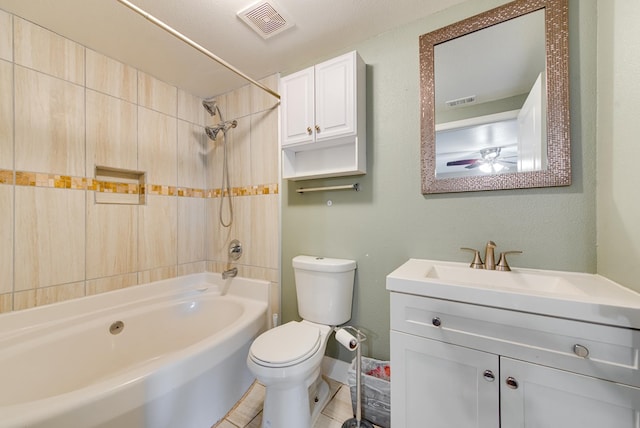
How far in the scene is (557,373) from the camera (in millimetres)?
771

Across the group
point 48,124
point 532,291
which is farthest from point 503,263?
point 48,124

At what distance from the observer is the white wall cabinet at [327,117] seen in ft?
4.65

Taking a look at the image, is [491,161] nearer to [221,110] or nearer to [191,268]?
[221,110]

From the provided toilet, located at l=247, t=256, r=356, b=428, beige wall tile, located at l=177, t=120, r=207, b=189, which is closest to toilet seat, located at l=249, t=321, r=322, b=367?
toilet, located at l=247, t=256, r=356, b=428

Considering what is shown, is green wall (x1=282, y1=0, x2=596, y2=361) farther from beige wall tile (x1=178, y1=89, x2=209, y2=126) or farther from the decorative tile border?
beige wall tile (x1=178, y1=89, x2=209, y2=126)

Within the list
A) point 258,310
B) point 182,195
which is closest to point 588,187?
point 258,310

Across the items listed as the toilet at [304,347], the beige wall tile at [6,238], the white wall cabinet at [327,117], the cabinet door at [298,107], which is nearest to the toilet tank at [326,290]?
the toilet at [304,347]

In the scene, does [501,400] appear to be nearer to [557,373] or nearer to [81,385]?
[557,373]

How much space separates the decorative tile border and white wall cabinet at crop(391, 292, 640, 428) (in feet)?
4.54

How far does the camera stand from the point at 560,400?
30.2 inches

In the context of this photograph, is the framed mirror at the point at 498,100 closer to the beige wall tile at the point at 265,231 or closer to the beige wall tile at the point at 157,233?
the beige wall tile at the point at 265,231

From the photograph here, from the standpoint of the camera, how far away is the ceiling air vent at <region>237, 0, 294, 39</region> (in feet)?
4.19

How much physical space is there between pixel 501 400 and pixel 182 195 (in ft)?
7.76

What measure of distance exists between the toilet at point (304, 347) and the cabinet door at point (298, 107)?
0.82 meters
